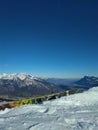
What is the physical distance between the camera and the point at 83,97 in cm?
3077

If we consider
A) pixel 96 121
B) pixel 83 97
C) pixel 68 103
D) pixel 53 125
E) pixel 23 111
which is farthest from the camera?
pixel 83 97

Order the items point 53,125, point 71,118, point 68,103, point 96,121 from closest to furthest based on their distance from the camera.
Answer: point 53,125, point 96,121, point 71,118, point 68,103

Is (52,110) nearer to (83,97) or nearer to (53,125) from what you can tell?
(53,125)

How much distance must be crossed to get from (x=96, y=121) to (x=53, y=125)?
296 centimetres

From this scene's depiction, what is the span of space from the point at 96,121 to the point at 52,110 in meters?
5.77

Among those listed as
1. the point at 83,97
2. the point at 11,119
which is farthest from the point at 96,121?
the point at 83,97

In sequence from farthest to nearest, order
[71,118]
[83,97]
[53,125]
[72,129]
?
1. [83,97]
2. [71,118]
3. [53,125]
4. [72,129]

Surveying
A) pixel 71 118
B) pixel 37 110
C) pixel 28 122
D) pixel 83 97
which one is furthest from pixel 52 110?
pixel 83 97

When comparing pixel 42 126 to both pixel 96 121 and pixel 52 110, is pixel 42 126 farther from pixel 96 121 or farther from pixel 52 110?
pixel 52 110

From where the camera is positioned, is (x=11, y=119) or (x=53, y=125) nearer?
(x=53, y=125)

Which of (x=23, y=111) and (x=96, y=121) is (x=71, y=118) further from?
(x=23, y=111)

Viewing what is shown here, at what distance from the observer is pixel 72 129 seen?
14.0 metres

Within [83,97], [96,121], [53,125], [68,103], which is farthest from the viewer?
[83,97]

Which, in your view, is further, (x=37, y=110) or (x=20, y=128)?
(x=37, y=110)
